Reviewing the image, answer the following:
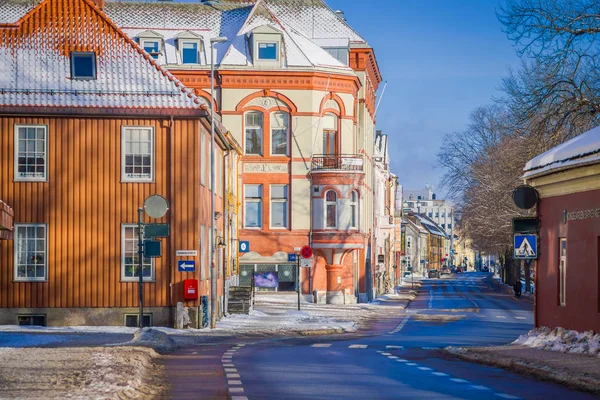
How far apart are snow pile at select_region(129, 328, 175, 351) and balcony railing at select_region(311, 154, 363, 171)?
3131 centimetres

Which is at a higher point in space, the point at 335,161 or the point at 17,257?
the point at 335,161

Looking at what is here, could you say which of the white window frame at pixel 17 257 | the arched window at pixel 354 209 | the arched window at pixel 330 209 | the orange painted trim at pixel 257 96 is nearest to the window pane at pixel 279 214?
the arched window at pixel 330 209

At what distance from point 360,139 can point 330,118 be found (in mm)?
4610

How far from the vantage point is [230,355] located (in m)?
22.9

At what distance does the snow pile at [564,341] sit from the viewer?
63.8 ft

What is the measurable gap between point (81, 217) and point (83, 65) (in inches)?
191

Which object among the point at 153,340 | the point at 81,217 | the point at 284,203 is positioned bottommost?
the point at 153,340

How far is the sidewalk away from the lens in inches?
578

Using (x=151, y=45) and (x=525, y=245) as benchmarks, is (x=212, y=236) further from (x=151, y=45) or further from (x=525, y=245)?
(x=151, y=45)

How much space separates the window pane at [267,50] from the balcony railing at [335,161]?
19.0 ft

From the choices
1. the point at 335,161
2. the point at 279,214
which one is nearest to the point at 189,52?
the point at 335,161

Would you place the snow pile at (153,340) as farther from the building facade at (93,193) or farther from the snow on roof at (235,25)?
the snow on roof at (235,25)

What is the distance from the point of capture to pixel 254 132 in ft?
188

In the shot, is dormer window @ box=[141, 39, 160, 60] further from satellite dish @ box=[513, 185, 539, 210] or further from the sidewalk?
the sidewalk
